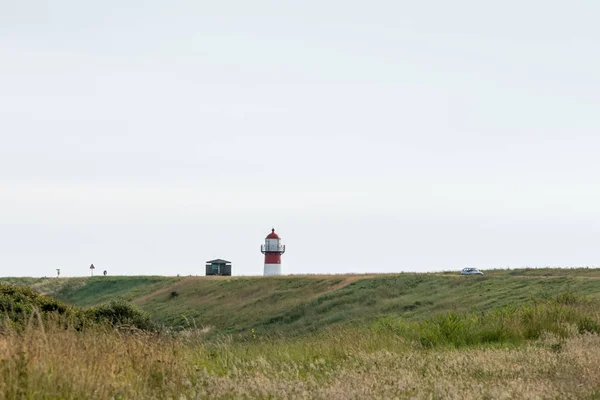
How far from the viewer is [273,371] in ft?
40.6

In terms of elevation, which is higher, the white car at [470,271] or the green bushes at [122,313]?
the white car at [470,271]

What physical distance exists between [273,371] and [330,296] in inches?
1909

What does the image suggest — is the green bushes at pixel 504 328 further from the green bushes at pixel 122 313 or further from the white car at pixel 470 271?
the white car at pixel 470 271

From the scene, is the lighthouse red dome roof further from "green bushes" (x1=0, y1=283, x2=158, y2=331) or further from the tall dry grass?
the tall dry grass

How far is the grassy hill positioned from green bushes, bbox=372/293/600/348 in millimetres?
10702

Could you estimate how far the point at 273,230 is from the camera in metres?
91.1

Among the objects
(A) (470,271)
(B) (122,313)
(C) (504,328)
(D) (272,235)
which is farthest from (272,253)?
(C) (504,328)

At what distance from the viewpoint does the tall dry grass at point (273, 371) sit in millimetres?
9797

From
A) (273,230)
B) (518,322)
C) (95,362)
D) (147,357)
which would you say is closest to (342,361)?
(147,357)

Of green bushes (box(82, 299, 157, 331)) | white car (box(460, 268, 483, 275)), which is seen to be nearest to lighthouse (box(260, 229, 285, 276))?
white car (box(460, 268, 483, 275))

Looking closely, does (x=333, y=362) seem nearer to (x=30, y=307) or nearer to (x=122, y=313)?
(x=30, y=307)

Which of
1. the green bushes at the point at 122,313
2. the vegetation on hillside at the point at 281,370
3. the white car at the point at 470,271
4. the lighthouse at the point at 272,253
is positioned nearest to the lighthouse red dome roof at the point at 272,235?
the lighthouse at the point at 272,253

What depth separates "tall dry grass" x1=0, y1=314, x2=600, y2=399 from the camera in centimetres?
980

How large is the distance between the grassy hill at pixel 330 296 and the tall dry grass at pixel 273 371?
17.8 meters
